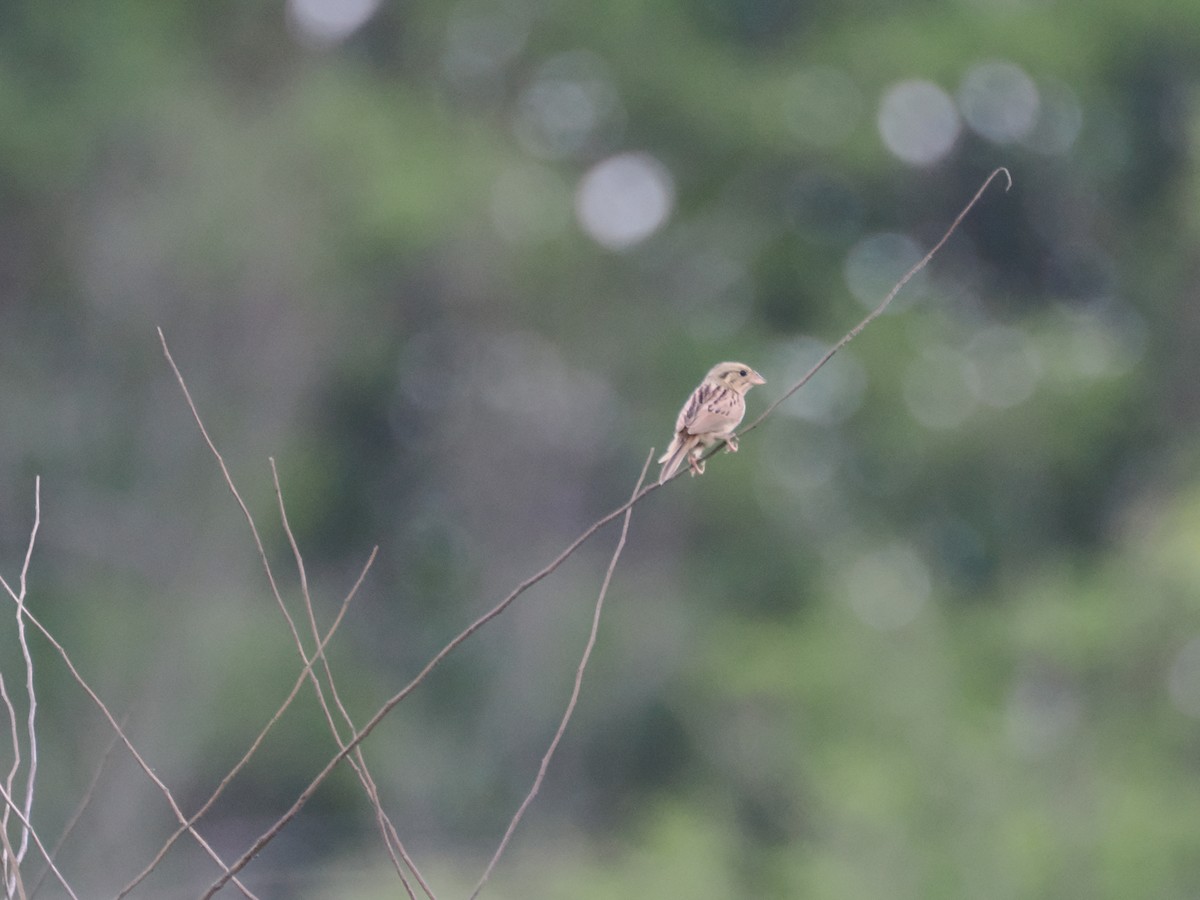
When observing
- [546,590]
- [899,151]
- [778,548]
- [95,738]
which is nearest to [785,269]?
[899,151]

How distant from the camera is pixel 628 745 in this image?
37.7ft

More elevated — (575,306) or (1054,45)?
(1054,45)

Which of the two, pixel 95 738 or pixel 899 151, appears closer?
pixel 95 738

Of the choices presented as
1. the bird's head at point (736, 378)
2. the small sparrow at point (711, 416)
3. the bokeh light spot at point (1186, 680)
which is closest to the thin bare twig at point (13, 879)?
the small sparrow at point (711, 416)

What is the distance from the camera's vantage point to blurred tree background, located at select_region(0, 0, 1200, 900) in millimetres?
10398

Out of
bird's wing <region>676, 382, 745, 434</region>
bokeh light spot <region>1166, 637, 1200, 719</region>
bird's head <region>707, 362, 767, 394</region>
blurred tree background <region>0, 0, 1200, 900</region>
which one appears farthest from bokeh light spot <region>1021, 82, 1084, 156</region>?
bird's wing <region>676, 382, 745, 434</region>

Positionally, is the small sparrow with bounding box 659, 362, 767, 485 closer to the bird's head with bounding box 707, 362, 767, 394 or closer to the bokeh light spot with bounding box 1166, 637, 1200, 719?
the bird's head with bounding box 707, 362, 767, 394

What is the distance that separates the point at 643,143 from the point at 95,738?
5.00 m

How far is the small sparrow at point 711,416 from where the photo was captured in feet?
10.3

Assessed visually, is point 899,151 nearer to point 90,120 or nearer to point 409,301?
point 409,301

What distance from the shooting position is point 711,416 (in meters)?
3.18

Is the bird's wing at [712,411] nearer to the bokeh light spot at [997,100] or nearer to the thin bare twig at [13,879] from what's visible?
the thin bare twig at [13,879]

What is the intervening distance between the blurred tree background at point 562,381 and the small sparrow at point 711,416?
246 inches

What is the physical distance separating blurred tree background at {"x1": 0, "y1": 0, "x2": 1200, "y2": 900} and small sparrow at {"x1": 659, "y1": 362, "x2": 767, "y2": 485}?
20.5ft
